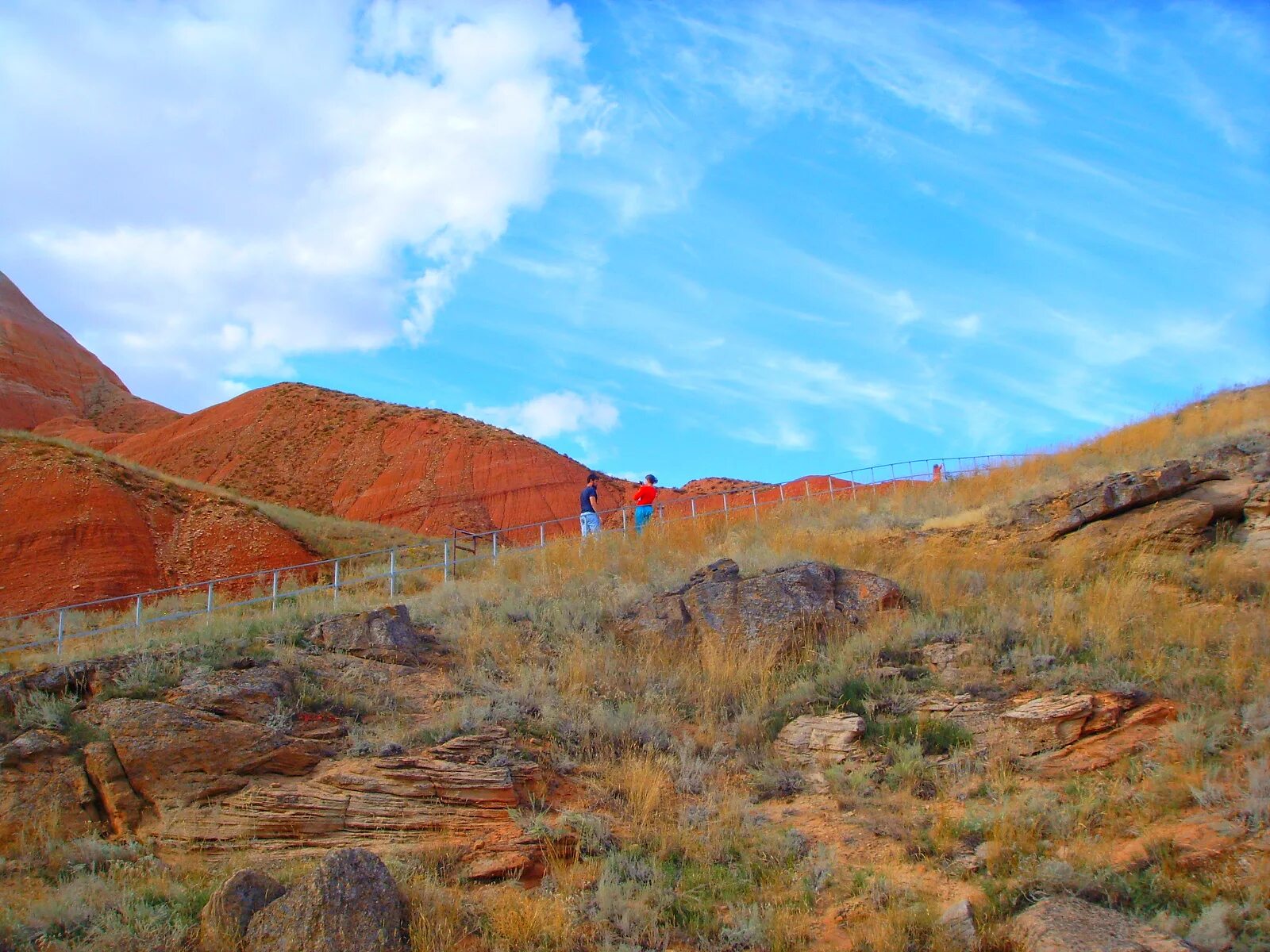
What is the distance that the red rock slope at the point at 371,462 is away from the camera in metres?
47.9

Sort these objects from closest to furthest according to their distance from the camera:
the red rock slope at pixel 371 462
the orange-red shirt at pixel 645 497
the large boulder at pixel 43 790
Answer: the large boulder at pixel 43 790, the orange-red shirt at pixel 645 497, the red rock slope at pixel 371 462

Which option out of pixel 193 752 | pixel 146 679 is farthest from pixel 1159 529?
pixel 146 679

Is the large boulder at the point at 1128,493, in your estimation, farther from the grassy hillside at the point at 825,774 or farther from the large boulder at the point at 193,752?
the large boulder at the point at 193,752

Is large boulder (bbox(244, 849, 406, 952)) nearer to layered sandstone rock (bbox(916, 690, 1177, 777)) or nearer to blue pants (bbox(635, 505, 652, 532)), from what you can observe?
layered sandstone rock (bbox(916, 690, 1177, 777))

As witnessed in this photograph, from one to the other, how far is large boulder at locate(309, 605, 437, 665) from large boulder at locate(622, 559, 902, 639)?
2485 mm

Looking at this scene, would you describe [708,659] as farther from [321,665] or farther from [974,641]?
[321,665]

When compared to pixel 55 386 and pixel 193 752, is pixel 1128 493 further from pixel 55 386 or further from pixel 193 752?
pixel 55 386

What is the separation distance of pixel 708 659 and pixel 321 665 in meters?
4.07

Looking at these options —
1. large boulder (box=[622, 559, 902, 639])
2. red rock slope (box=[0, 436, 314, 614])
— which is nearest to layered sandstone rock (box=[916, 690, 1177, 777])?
large boulder (box=[622, 559, 902, 639])

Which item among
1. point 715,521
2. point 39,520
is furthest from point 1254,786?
point 39,520

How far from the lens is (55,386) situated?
61.4m

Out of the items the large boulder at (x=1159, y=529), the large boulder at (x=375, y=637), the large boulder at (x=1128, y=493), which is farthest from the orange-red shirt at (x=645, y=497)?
the large boulder at (x=1159, y=529)

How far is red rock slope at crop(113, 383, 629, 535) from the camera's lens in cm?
4794

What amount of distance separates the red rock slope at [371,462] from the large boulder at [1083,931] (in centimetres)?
3991
